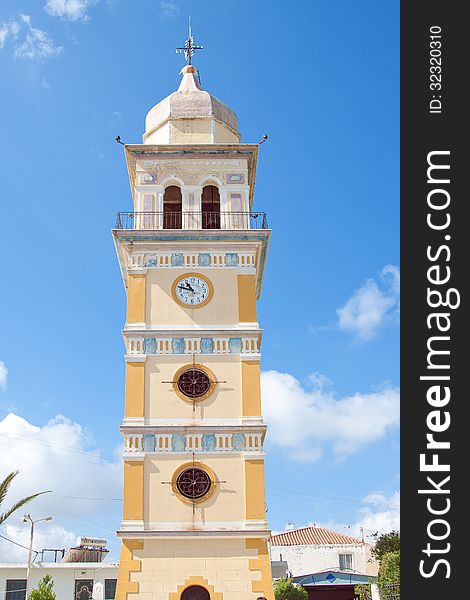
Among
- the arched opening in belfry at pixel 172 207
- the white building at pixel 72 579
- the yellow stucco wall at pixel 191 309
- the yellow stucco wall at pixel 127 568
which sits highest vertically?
the arched opening in belfry at pixel 172 207

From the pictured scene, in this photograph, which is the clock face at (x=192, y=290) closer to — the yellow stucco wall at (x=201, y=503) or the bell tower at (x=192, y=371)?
the bell tower at (x=192, y=371)

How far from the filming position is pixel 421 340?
1345 centimetres

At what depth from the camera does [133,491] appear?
83.5 ft

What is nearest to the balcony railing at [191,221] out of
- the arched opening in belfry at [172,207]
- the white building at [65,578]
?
the arched opening in belfry at [172,207]

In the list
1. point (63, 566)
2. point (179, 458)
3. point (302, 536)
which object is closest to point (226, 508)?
point (179, 458)

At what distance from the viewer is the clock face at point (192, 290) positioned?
1091 inches

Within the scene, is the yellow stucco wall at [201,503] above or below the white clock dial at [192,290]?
below

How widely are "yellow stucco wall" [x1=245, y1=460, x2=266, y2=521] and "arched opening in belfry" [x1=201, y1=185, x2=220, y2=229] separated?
813 centimetres

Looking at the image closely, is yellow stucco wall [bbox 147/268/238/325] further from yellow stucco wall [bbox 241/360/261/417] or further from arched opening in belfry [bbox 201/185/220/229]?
arched opening in belfry [bbox 201/185/220/229]

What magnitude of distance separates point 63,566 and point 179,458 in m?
23.9

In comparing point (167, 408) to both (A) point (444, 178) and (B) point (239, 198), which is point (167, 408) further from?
(A) point (444, 178)

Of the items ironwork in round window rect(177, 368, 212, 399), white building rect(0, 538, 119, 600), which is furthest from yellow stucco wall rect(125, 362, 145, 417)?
white building rect(0, 538, 119, 600)

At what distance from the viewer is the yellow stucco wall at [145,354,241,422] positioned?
2644 centimetres

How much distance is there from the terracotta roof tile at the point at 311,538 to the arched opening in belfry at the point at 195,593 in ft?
102
